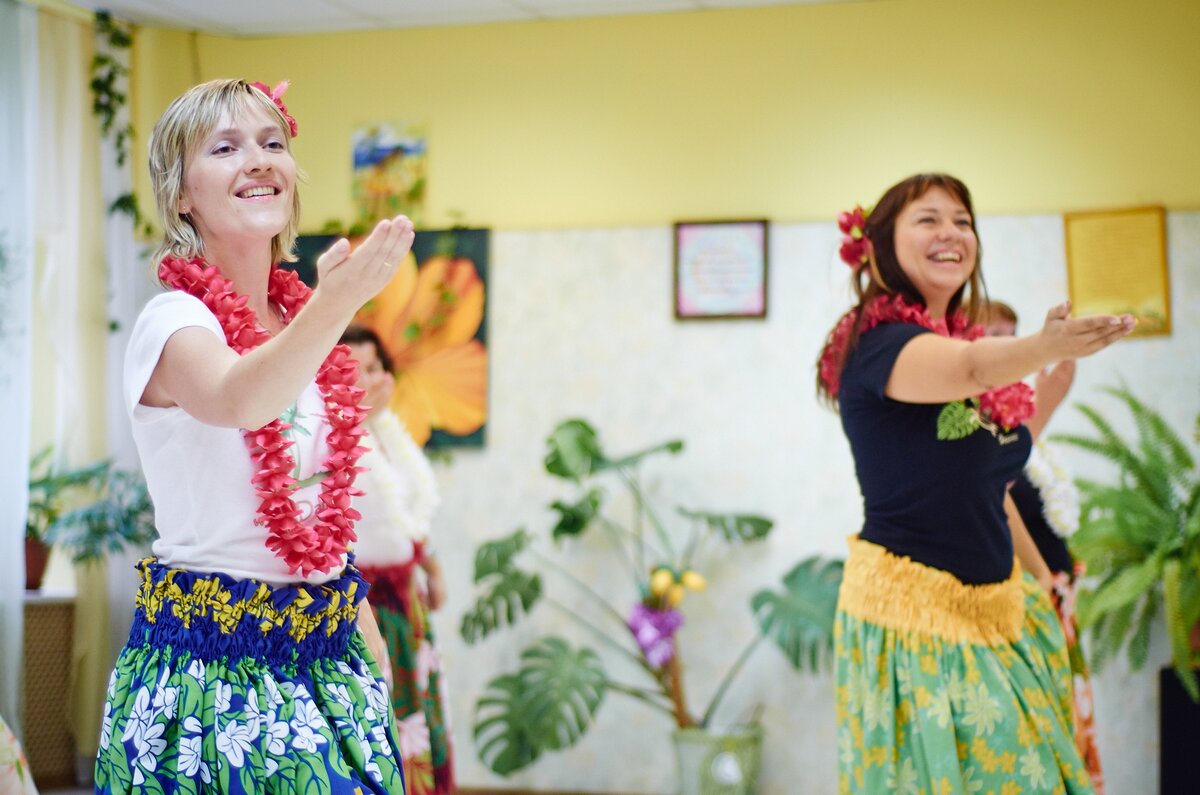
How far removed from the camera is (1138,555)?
420 cm

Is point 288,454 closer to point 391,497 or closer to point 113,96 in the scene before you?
point 391,497

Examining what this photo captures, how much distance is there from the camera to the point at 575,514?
184 inches

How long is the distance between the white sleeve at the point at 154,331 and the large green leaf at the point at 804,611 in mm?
3239

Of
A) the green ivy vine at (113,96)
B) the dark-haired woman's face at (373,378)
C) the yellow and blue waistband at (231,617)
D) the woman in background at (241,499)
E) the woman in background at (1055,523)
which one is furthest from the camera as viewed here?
the green ivy vine at (113,96)

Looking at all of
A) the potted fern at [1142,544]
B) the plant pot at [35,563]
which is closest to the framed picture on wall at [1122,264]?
the potted fern at [1142,544]

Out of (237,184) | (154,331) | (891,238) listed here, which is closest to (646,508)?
(891,238)

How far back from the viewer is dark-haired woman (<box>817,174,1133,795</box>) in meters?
2.14

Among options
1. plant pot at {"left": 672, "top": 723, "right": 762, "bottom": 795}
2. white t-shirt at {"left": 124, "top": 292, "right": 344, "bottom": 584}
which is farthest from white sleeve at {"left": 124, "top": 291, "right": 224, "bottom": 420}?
plant pot at {"left": 672, "top": 723, "right": 762, "bottom": 795}

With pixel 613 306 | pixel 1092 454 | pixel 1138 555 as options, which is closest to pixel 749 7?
pixel 613 306

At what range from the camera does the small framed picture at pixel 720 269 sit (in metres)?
4.83

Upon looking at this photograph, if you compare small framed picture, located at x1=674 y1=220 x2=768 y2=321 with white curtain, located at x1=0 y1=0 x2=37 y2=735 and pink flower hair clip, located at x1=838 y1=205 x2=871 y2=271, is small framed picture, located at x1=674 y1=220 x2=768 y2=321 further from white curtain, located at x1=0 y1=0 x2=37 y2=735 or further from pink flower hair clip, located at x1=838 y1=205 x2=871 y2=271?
white curtain, located at x1=0 y1=0 x2=37 y2=735

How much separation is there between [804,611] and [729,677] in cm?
47

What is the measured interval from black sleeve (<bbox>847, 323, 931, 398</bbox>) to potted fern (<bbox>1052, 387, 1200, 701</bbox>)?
7.15 feet

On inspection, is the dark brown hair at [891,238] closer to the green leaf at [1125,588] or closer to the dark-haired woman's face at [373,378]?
the dark-haired woman's face at [373,378]
